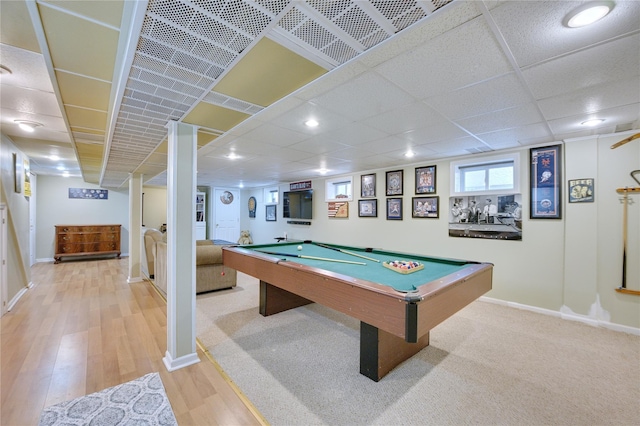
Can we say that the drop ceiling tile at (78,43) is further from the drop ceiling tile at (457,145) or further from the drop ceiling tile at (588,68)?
A: the drop ceiling tile at (457,145)

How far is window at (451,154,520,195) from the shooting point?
379 cm

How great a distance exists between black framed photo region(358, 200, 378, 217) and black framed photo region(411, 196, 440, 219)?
2.69 ft

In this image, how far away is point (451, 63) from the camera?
5.41 feet

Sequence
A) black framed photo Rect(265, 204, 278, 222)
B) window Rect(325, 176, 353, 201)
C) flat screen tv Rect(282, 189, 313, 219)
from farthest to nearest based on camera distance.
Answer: black framed photo Rect(265, 204, 278, 222)
flat screen tv Rect(282, 189, 313, 219)
window Rect(325, 176, 353, 201)

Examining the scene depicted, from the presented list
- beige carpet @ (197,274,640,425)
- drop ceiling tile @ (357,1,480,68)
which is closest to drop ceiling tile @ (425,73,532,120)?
drop ceiling tile @ (357,1,480,68)

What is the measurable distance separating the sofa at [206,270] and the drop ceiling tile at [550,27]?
4.32m

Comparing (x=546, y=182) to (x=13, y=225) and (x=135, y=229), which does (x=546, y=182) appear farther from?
(x=13, y=225)

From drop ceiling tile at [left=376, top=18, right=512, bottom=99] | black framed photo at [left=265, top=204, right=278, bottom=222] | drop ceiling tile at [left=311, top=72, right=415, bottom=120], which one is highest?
drop ceiling tile at [left=376, top=18, right=512, bottom=99]

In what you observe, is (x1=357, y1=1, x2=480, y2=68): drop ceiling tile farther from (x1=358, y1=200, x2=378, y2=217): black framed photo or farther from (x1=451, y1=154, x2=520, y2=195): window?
(x1=358, y1=200, x2=378, y2=217): black framed photo

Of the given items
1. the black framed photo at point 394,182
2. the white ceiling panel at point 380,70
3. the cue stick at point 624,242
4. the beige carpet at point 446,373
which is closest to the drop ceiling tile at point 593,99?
the white ceiling panel at point 380,70

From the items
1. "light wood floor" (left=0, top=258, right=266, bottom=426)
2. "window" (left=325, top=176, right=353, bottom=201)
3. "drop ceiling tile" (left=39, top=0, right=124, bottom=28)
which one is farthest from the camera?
"window" (left=325, top=176, right=353, bottom=201)

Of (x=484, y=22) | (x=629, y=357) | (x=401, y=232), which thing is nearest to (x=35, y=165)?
(x=401, y=232)

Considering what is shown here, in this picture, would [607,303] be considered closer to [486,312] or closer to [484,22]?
[486,312]

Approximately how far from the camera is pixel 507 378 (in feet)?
7.19
